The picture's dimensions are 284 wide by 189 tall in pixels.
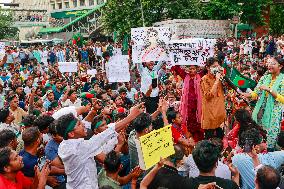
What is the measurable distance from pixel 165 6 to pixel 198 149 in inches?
1138

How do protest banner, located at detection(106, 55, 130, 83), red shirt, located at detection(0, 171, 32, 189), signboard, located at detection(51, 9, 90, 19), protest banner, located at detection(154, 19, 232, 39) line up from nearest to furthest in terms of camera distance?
red shirt, located at detection(0, 171, 32, 189), protest banner, located at detection(106, 55, 130, 83), protest banner, located at detection(154, 19, 232, 39), signboard, located at detection(51, 9, 90, 19)

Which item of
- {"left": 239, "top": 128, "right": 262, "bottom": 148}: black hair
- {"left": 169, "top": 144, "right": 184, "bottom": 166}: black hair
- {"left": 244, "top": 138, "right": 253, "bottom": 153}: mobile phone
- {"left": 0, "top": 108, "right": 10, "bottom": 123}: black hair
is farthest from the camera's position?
{"left": 0, "top": 108, "right": 10, "bottom": 123}: black hair

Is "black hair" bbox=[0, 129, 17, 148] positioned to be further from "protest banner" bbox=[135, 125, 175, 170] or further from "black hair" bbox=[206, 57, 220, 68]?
"black hair" bbox=[206, 57, 220, 68]

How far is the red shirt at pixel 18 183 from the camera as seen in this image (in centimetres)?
430

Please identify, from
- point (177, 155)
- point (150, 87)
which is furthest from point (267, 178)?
point (150, 87)

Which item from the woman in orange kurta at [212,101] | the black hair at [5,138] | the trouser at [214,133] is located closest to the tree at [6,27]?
the trouser at [214,133]

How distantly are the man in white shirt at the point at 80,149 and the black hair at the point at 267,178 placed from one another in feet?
4.16

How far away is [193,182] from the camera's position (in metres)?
4.12

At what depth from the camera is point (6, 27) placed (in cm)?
5538

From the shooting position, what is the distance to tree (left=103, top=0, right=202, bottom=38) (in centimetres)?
3222

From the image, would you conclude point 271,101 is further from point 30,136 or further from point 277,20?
point 277,20

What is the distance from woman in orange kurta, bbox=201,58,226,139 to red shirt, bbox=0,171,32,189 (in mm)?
3314

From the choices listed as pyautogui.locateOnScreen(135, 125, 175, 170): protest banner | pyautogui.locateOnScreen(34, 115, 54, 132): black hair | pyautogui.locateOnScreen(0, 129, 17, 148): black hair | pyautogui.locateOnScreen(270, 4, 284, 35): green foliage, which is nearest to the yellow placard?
pyautogui.locateOnScreen(135, 125, 175, 170): protest banner

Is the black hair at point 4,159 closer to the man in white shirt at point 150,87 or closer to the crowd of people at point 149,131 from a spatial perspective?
the crowd of people at point 149,131
